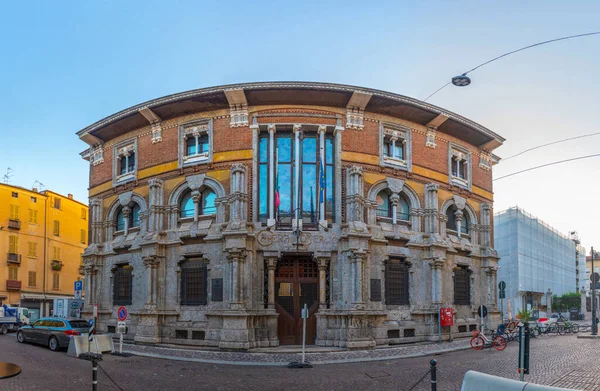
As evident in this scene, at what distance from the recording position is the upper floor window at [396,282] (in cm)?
2484

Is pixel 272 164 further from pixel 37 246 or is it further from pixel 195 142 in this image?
pixel 37 246

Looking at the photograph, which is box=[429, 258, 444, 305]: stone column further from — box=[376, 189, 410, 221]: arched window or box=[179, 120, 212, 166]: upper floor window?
box=[179, 120, 212, 166]: upper floor window

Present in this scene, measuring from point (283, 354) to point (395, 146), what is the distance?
11.9m

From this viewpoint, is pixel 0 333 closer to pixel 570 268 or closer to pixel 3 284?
pixel 3 284

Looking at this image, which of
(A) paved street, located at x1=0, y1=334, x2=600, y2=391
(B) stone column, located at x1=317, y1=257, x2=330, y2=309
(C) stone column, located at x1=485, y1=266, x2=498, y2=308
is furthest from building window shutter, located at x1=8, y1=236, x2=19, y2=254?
(C) stone column, located at x1=485, y1=266, x2=498, y2=308

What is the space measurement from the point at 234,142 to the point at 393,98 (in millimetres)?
7823

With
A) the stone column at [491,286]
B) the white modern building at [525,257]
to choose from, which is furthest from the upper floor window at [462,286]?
the white modern building at [525,257]

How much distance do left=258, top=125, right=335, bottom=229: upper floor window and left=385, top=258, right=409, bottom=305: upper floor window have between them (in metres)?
3.94

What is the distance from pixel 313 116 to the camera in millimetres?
24375

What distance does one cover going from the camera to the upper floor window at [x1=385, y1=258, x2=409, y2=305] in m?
24.8

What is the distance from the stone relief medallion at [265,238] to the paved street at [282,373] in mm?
6339

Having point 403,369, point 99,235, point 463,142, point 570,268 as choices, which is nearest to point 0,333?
point 99,235

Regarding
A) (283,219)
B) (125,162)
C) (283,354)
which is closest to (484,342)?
(283,354)

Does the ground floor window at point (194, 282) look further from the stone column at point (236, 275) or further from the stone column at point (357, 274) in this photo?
the stone column at point (357, 274)
